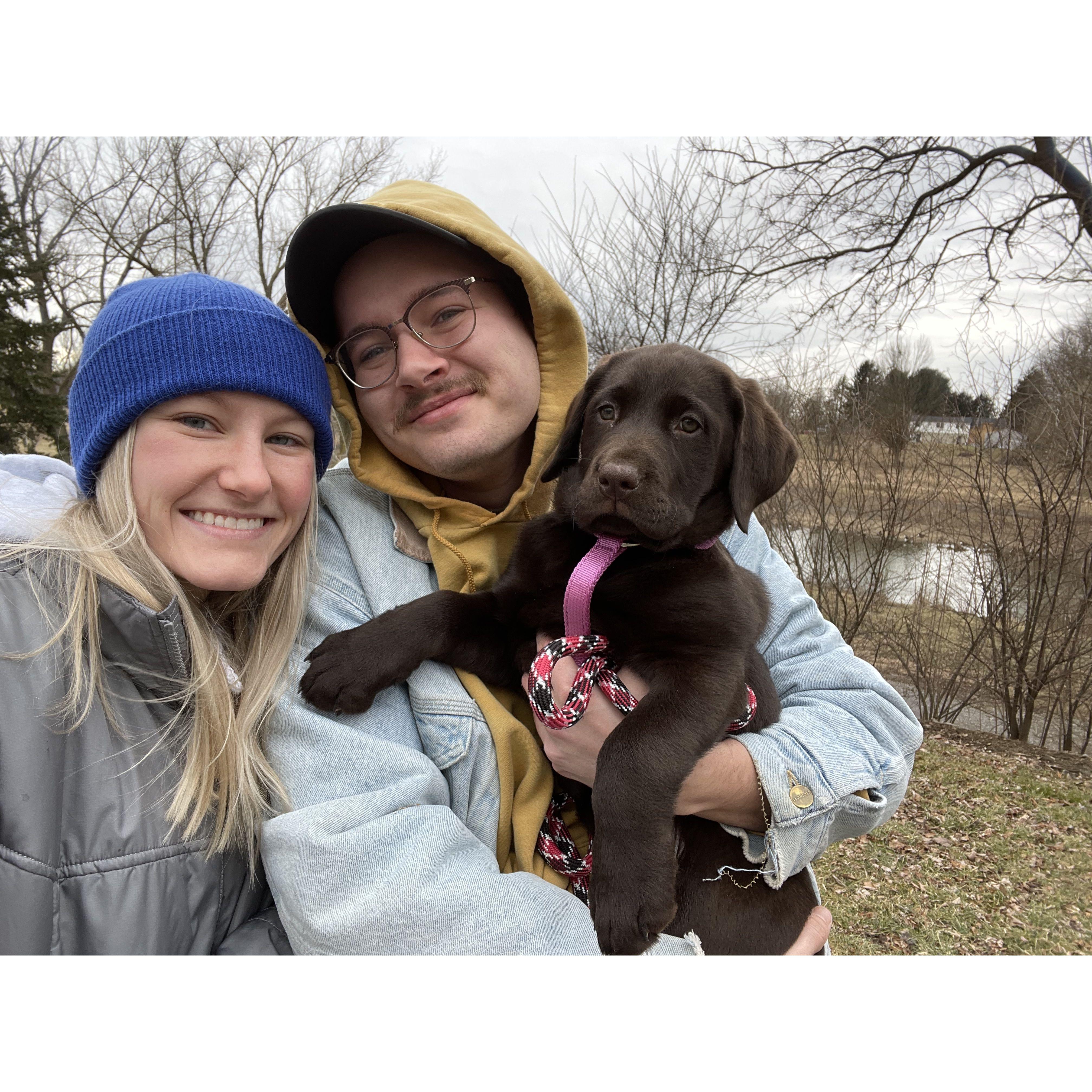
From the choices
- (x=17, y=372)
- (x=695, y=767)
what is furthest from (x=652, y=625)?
(x=17, y=372)

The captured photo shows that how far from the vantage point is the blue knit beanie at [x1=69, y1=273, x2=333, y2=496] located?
5.26 feet

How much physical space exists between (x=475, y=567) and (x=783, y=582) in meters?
0.94

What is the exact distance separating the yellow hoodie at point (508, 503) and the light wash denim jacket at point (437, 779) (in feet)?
0.22

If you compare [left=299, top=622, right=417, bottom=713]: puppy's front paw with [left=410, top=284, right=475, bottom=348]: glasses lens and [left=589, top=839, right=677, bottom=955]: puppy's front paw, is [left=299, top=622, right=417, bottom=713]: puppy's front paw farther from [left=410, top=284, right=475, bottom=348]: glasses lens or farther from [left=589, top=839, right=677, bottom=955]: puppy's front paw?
[left=410, top=284, right=475, bottom=348]: glasses lens

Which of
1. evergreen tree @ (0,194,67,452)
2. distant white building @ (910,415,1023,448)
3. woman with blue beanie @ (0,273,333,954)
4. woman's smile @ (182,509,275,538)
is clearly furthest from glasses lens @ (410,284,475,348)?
evergreen tree @ (0,194,67,452)

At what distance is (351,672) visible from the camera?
170cm

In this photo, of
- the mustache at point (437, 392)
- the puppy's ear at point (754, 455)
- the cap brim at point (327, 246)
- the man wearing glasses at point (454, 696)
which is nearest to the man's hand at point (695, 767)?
the man wearing glasses at point (454, 696)

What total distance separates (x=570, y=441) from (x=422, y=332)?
0.50 m

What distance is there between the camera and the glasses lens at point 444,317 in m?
1.93

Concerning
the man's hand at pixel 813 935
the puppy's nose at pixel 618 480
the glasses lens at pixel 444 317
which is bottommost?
the man's hand at pixel 813 935

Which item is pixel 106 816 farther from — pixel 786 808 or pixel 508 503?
pixel 786 808

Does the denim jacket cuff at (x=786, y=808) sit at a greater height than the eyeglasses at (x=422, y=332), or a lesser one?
lesser

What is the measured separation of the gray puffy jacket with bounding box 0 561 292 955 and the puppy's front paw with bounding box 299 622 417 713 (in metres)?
0.28

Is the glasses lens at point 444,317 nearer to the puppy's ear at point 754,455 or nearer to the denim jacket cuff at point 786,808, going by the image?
the puppy's ear at point 754,455
